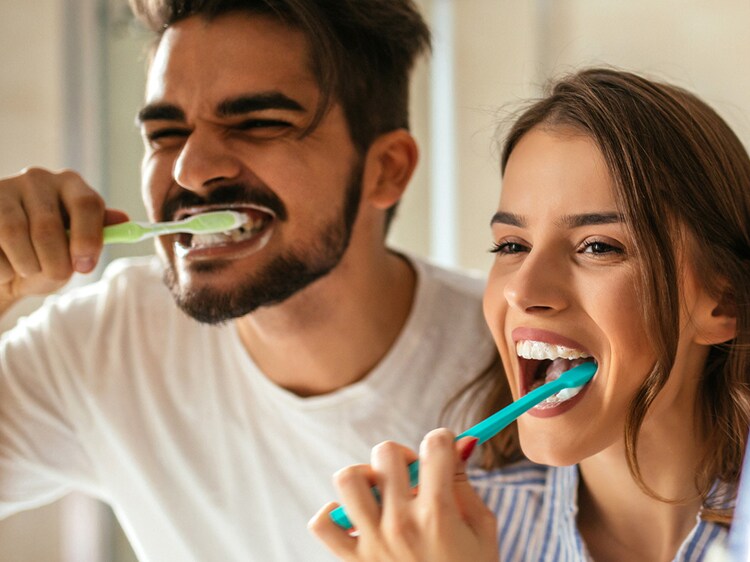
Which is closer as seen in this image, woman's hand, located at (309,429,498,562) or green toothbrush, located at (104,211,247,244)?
woman's hand, located at (309,429,498,562)

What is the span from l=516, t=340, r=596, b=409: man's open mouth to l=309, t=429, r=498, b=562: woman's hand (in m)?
0.14

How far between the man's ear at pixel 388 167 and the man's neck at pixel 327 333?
0.32 ft

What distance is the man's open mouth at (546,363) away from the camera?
→ 0.82 metres

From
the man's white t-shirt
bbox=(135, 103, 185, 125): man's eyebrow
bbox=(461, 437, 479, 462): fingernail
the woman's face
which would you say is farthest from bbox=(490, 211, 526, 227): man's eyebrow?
bbox=(135, 103, 185, 125): man's eyebrow

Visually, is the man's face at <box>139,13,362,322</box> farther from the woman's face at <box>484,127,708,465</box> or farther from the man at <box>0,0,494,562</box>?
the woman's face at <box>484,127,708,465</box>

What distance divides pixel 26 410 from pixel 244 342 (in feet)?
0.96

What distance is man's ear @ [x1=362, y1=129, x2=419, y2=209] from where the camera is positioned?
1.21 m

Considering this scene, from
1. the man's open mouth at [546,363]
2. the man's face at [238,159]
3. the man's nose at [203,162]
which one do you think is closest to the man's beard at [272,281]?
the man's face at [238,159]

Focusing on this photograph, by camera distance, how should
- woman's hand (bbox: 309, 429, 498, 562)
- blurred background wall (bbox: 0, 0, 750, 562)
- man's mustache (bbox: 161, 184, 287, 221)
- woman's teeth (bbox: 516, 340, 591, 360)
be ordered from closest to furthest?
woman's hand (bbox: 309, 429, 498, 562), woman's teeth (bbox: 516, 340, 591, 360), man's mustache (bbox: 161, 184, 287, 221), blurred background wall (bbox: 0, 0, 750, 562)

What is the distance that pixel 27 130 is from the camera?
4.84 ft

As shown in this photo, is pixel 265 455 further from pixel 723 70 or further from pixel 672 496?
pixel 723 70

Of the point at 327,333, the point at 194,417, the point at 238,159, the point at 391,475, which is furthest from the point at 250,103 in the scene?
the point at 391,475

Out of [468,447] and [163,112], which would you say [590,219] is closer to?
[468,447]

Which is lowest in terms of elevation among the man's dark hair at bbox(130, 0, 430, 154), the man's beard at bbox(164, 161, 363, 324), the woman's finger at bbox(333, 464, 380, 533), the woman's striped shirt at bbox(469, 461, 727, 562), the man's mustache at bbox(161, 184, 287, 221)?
the woman's striped shirt at bbox(469, 461, 727, 562)
